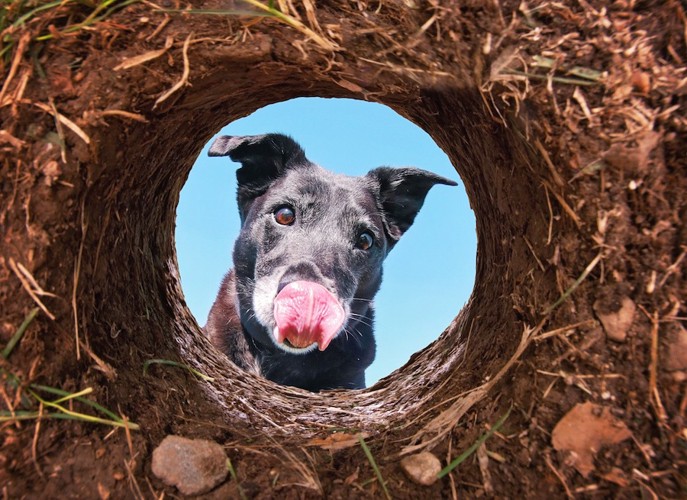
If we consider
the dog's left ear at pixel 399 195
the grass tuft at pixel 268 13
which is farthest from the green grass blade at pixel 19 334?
the dog's left ear at pixel 399 195

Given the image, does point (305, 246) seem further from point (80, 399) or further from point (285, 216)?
point (80, 399)

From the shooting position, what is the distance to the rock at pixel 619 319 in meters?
1.45

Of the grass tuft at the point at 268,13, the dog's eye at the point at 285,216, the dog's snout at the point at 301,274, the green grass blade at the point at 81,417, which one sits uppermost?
the grass tuft at the point at 268,13

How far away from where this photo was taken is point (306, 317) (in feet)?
10.7

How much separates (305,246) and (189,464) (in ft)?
9.15

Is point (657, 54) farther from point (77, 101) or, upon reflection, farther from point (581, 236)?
point (77, 101)

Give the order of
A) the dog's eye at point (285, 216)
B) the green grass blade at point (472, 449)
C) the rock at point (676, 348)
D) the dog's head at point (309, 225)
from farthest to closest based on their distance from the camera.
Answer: the dog's eye at point (285, 216)
the dog's head at point (309, 225)
the green grass blade at point (472, 449)
the rock at point (676, 348)

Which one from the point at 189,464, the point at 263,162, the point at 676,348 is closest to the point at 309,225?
the point at 263,162

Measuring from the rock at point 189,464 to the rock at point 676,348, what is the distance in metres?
1.37

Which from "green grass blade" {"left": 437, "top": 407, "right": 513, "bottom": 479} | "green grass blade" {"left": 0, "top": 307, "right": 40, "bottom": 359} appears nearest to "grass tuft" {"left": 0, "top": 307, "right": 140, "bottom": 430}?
"green grass blade" {"left": 0, "top": 307, "right": 40, "bottom": 359}

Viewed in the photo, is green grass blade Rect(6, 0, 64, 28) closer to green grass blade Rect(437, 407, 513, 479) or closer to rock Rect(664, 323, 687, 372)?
green grass blade Rect(437, 407, 513, 479)

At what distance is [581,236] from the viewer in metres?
1.53

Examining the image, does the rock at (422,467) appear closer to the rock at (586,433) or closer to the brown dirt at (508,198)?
the brown dirt at (508,198)

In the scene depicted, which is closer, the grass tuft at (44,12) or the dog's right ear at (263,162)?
the grass tuft at (44,12)
